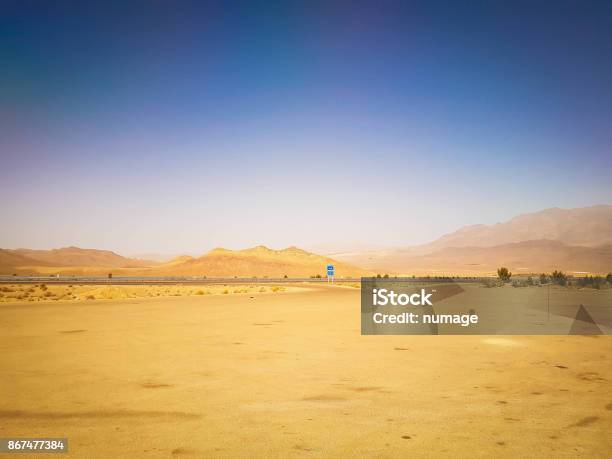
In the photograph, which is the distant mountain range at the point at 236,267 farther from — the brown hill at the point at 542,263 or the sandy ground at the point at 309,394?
the sandy ground at the point at 309,394

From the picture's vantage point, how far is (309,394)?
25.2 ft

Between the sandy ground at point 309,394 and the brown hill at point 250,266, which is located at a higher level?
the brown hill at point 250,266

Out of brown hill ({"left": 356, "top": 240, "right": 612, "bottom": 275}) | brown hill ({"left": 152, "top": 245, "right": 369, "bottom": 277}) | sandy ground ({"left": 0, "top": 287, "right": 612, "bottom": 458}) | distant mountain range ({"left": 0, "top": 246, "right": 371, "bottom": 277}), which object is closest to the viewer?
sandy ground ({"left": 0, "top": 287, "right": 612, "bottom": 458})

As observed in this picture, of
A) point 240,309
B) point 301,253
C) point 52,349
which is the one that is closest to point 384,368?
point 52,349

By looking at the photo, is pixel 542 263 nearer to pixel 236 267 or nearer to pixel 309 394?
pixel 236 267

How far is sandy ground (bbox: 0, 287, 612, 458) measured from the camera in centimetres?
554

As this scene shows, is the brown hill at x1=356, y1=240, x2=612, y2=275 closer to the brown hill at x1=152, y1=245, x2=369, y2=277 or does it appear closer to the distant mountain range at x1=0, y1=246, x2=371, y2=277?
the brown hill at x1=152, y1=245, x2=369, y2=277

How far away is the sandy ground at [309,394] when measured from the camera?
5.54 meters

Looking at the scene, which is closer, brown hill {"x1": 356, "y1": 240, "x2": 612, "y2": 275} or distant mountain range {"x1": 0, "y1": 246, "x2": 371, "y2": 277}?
distant mountain range {"x1": 0, "y1": 246, "x2": 371, "y2": 277}

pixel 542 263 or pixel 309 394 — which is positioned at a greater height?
pixel 542 263

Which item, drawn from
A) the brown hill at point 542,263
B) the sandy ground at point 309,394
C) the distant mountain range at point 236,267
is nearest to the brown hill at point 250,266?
the distant mountain range at point 236,267

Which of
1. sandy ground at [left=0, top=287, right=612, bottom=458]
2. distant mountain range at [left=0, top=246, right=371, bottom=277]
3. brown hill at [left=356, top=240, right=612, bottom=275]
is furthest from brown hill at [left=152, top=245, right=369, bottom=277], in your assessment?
sandy ground at [left=0, top=287, right=612, bottom=458]

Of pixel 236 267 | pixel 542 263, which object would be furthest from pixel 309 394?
pixel 542 263

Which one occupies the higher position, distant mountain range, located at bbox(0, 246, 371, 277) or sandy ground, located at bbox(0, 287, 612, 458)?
distant mountain range, located at bbox(0, 246, 371, 277)
